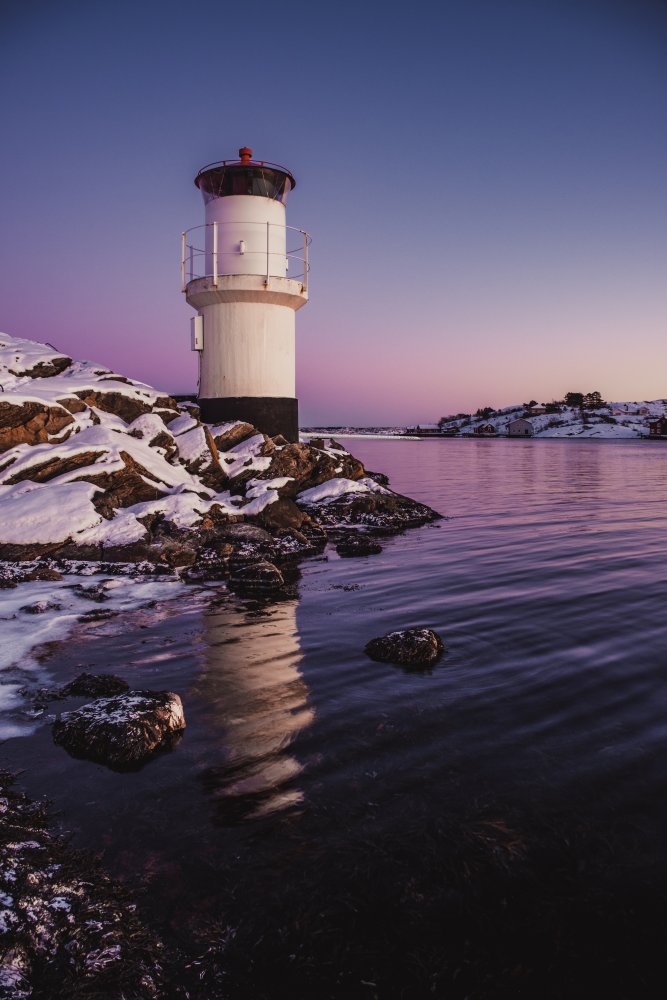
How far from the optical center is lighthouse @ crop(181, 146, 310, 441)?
2292cm

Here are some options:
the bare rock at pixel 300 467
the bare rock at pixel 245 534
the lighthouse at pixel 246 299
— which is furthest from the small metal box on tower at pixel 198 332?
the bare rock at pixel 245 534

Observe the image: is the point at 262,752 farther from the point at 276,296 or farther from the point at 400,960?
the point at 276,296

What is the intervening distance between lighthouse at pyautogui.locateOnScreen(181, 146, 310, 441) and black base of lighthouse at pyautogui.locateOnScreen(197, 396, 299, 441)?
4cm

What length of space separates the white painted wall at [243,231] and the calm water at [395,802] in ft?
54.3

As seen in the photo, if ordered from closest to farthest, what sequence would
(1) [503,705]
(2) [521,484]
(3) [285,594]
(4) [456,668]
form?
(1) [503,705] < (4) [456,668] < (3) [285,594] < (2) [521,484]

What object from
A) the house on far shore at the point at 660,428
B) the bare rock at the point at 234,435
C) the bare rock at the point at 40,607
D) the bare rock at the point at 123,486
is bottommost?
the bare rock at the point at 40,607

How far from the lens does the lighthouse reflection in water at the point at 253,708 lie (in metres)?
5.21

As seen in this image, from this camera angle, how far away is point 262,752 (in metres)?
5.87

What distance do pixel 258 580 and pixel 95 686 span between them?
18.7 feet

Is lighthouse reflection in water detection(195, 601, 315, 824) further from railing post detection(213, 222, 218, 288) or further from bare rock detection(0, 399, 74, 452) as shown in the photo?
railing post detection(213, 222, 218, 288)

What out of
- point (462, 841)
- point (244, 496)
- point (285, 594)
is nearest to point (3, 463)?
point (244, 496)

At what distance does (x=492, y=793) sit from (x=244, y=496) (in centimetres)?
1450

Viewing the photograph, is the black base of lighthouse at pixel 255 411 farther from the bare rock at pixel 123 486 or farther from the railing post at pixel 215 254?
the bare rock at pixel 123 486

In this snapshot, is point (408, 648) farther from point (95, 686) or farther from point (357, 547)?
point (357, 547)
